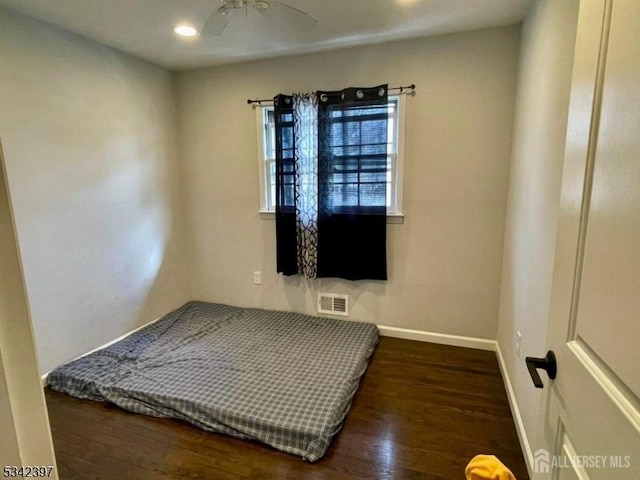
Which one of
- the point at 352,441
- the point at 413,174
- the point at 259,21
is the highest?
the point at 259,21

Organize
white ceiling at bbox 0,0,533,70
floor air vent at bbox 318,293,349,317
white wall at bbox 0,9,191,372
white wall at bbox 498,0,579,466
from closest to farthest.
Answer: white wall at bbox 498,0,579,466
white ceiling at bbox 0,0,533,70
white wall at bbox 0,9,191,372
floor air vent at bbox 318,293,349,317

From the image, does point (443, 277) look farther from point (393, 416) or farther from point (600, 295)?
point (600, 295)

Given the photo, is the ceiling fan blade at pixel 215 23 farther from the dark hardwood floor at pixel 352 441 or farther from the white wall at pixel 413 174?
the dark hardwood floor at pixel 352 441

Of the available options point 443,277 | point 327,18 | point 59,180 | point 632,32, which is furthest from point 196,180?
point 632,32

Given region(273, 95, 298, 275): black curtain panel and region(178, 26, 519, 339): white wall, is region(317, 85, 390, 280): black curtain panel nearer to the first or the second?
region(178, 26, 519, 339): white wall

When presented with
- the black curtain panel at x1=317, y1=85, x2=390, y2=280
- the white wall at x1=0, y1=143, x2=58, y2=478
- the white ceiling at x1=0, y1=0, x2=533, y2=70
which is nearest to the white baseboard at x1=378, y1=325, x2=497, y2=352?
the black curtain panel at x1=317, y1=85, x2=390, y2=280

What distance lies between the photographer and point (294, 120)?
9.61ft

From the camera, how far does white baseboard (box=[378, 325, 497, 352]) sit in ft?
9.19

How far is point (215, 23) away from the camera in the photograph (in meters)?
1.88

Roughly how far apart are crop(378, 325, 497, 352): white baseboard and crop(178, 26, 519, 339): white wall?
2.5 inches

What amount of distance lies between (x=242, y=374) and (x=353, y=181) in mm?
1739

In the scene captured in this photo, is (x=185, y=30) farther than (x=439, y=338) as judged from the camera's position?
No

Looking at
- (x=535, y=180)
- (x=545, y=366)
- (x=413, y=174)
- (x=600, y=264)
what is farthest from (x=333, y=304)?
(x=600, y=264)

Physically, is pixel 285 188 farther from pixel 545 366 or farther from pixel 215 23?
pixel 545 366
